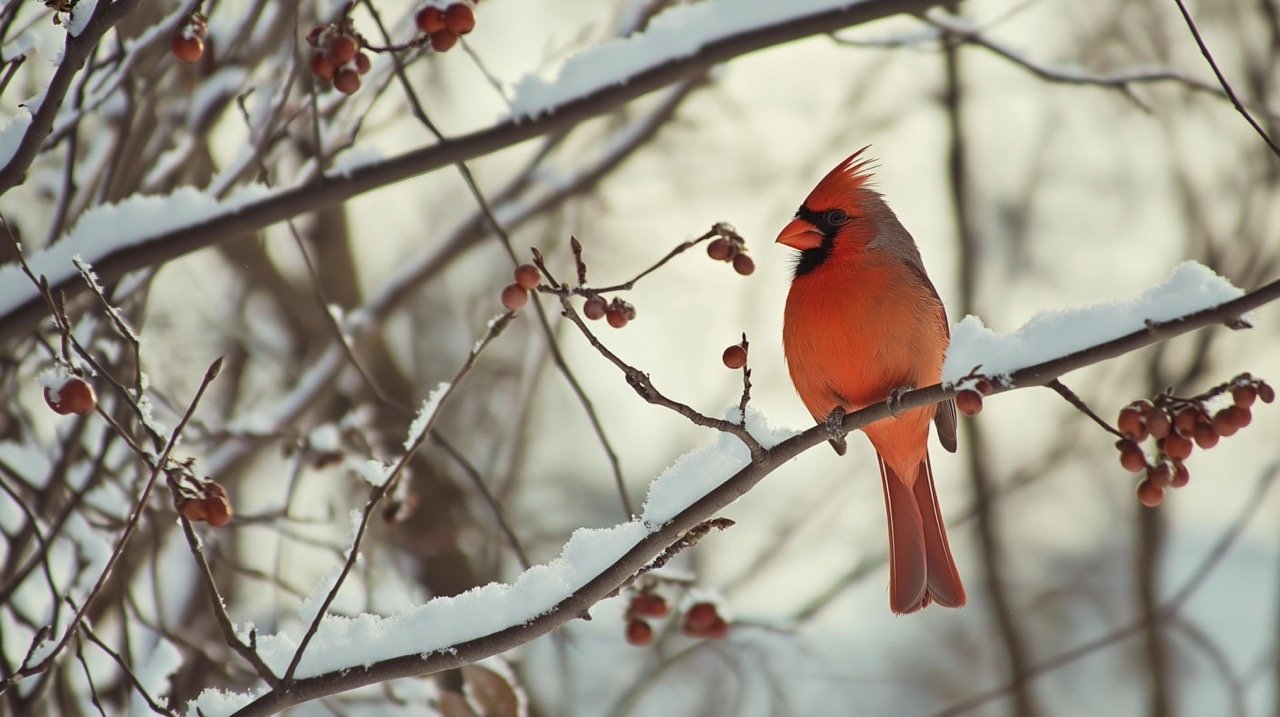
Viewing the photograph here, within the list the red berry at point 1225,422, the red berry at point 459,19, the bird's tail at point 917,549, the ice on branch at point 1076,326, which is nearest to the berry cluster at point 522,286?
the red berry at point 459,19

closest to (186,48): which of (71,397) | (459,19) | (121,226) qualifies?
(121,226)

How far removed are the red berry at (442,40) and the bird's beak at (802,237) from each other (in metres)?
1.07

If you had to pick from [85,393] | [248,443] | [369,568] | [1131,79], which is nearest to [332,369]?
[248,443]

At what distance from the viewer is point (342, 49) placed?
212 centimetres

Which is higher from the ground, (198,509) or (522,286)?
(522,286)

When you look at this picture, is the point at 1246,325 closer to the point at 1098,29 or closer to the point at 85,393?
the point at 85,393

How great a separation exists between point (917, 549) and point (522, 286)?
129cm

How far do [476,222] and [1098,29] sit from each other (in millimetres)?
4615

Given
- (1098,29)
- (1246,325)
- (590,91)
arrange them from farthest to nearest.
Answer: (1098,29) < (590,91) < (1246,325)

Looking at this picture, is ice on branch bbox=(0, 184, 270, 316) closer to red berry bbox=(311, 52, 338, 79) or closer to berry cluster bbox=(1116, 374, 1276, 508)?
red berry bbox=(311, 52, 338, 79)

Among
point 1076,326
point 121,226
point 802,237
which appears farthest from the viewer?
point 802,237

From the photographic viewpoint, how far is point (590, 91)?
240 centimetres

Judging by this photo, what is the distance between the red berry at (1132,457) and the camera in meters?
1.76

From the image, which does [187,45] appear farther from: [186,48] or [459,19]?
[459,19]
